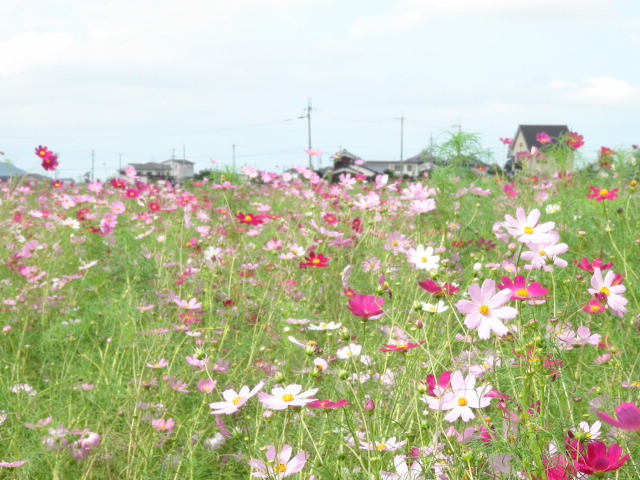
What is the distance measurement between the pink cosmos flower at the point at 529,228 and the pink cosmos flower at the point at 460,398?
32 cm

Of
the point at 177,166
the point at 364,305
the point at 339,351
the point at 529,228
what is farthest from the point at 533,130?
the point at 364,305

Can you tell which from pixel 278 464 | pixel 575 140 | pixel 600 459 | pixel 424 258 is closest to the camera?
pixel 600 459

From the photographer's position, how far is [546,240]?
51.2 inches

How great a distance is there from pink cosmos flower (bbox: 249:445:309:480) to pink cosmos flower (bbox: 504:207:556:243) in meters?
0.60

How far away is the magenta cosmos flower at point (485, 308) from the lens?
1070 mm

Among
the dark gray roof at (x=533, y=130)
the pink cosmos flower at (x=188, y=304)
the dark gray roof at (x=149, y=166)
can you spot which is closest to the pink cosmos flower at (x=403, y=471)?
the pink cosmos flower at (x=188, y=304)

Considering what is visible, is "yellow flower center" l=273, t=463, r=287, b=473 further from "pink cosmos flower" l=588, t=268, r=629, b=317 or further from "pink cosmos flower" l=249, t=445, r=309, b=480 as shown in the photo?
"pink cosmos flower" l=588, t=268, r=629, b=317

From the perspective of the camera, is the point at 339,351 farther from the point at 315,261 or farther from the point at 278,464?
the point at 315,261

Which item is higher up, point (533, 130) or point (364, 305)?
point (364, 305)

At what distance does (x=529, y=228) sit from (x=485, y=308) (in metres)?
0.32

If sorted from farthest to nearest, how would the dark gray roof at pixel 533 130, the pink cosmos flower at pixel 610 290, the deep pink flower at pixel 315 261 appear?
the dark gray roof at pixel 533 130, the deep pink flower at pixel 315 261, the pink cosmos flower at pixel 610 290

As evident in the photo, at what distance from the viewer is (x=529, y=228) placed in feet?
4.42

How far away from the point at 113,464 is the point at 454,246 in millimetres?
1805

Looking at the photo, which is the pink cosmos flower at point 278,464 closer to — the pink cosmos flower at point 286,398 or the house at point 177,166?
the pink cosmos flower at point 286,398
